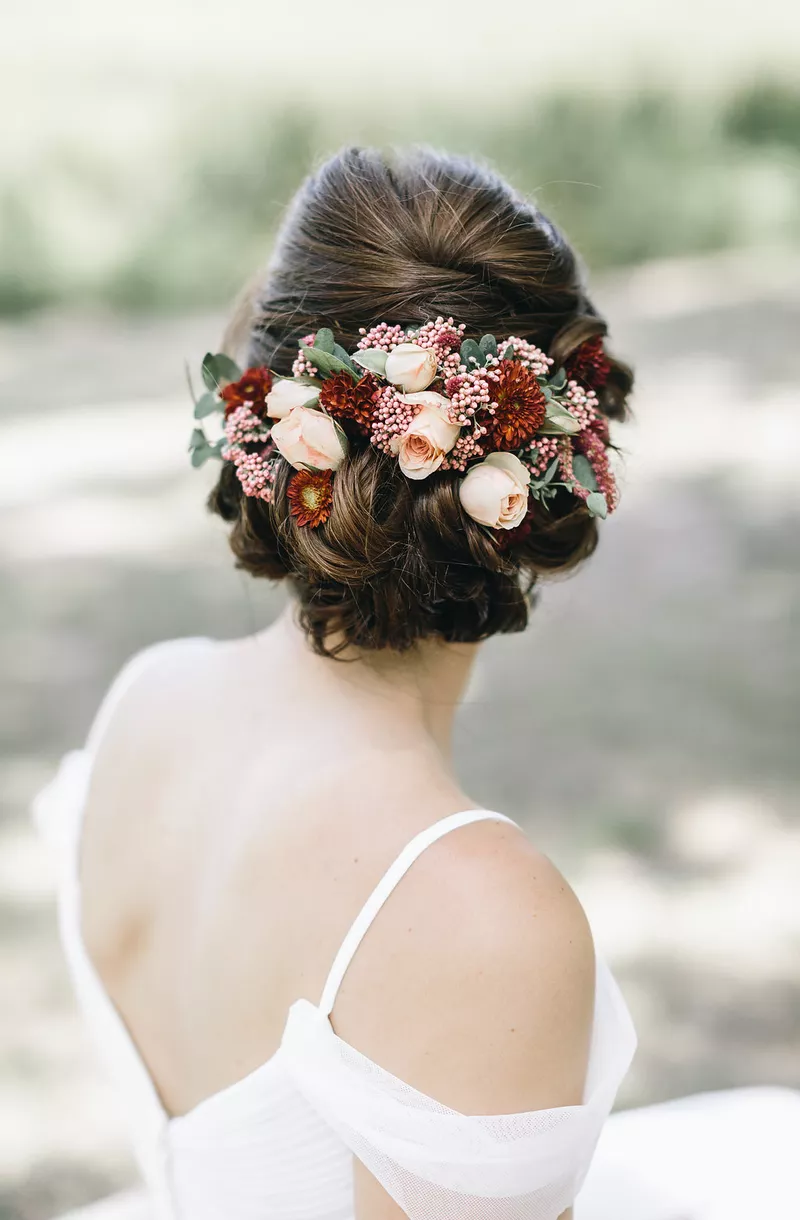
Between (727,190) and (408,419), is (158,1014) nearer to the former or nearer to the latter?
(408,419)

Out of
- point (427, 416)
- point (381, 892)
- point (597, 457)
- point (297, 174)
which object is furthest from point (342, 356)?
point (297, 174)

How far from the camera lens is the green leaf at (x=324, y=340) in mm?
1321

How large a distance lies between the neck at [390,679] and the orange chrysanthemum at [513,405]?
29 centimetres

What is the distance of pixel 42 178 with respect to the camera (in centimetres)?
846

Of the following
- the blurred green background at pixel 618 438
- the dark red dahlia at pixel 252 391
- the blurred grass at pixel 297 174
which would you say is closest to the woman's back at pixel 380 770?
the dark red dahlia at pixel 252 391

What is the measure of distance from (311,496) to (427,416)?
0.50 feet

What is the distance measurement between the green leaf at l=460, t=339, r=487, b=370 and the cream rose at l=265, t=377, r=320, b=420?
17 cm

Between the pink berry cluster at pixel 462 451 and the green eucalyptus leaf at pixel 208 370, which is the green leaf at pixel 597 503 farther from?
the green eucalyptus leaf at pixel 208 370

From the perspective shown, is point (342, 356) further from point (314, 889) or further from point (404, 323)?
point (314, 889)

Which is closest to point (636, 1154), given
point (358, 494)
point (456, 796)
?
point (456, 796)

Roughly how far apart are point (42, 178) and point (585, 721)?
19.8ft

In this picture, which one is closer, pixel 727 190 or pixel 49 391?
pixel 49 391

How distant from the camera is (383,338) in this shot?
1324 millimetres

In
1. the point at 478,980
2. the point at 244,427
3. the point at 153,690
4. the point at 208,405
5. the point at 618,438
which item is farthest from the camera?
the point at 618,438
